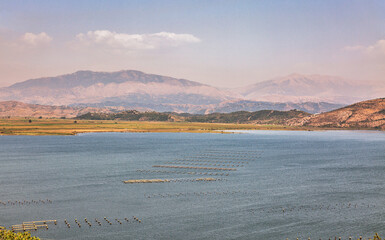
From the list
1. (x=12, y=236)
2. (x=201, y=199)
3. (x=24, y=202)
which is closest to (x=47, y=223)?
(x=12, y=236)

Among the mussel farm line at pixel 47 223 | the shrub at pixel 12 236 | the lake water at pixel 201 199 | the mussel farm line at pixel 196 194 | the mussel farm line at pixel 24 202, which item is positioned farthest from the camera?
the mussel farm line at pixel 196 194

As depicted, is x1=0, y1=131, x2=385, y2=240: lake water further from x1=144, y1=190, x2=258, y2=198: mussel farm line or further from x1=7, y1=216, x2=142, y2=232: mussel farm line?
x1=7, y1=216, x2=142, y2=232: mussel farm line

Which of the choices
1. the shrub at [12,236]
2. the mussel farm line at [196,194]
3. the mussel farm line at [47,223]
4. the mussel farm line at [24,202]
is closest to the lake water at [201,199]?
the mussel farm line at [196,194]

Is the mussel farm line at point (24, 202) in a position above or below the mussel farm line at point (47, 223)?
above

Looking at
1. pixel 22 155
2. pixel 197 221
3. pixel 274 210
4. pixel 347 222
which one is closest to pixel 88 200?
pixel 197 221

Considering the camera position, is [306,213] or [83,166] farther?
[83,166]

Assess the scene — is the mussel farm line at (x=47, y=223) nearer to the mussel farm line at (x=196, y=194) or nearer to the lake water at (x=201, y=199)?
the lake water at (x=201, y=199)

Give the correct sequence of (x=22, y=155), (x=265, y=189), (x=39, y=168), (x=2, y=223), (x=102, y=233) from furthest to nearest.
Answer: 1. (x=22, y=155)
2. (x=39, y=168)
3. (x=265, y=189)
4. (x=2, y=223)
5. (x=102, y=233)

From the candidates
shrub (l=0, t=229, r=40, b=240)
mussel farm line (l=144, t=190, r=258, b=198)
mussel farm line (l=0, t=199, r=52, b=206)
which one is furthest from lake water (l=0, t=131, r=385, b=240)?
shrub (l=0, t=229, r=40, b=240)

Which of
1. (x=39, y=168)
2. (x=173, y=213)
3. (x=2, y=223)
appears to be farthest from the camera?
(x=39, y=168)

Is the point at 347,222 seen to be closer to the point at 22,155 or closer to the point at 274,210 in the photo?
the point at 274,210

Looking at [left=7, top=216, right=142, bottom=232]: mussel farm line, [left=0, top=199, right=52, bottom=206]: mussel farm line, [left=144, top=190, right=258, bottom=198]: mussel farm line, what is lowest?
[left=7, top=216, right=142, bottom=232]: mussel farm line
